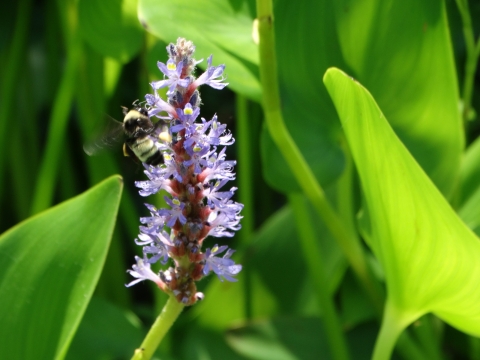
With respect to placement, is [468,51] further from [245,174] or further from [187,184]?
[187,184]

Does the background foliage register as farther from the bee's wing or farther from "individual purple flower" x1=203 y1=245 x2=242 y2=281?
"individual purple flower" x1=203 y1=245 x2=242 y2=281

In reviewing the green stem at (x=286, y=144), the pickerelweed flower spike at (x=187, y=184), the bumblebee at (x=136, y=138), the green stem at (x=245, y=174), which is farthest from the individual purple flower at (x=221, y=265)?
the green stem at (x=245, y=174)

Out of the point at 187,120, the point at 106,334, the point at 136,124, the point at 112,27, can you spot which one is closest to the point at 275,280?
the point at 106,334

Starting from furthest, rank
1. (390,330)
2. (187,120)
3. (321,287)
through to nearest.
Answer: (321,287) < (390,330) < (187,120)

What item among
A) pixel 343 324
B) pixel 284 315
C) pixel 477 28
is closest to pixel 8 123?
pixel 284 315

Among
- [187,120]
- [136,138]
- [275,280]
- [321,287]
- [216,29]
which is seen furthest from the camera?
[275,280]

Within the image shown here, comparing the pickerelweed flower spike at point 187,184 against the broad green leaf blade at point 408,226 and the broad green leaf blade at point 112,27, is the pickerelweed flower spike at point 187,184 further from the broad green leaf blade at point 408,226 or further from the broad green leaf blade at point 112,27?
the broad green leaf blade at point 112,27

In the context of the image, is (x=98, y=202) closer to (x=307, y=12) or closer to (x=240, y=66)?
(x=240, y=66)

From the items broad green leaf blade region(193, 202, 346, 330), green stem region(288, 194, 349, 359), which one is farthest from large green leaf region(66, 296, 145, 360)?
green stem region(288, 194, 349, 359)
